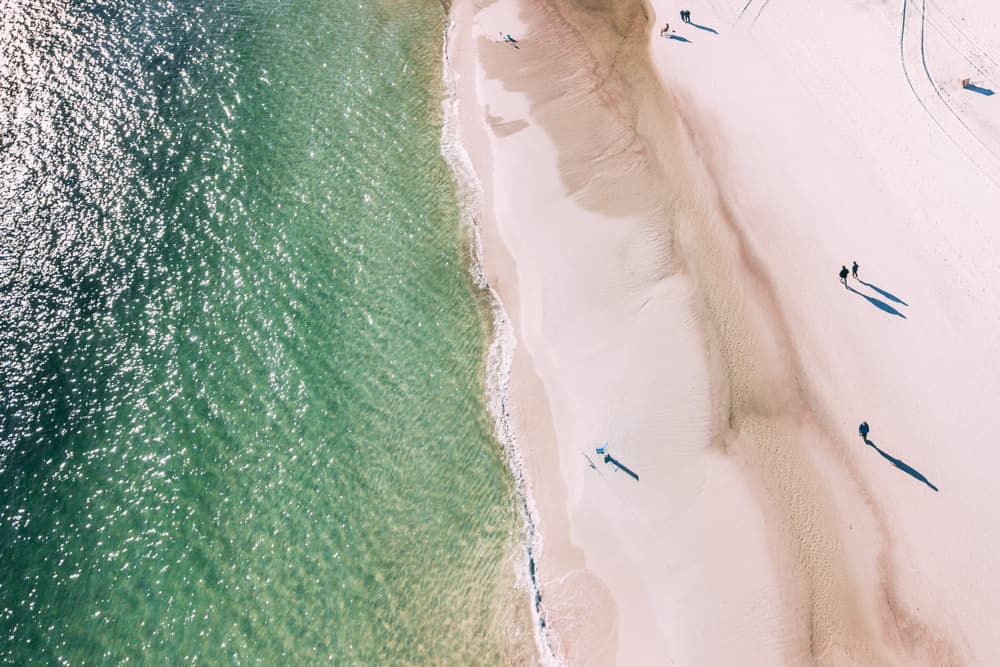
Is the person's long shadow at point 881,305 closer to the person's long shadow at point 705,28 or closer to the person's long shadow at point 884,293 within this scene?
the person's long shadow at point 884,293

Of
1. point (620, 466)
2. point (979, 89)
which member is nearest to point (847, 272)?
point (620, 466)

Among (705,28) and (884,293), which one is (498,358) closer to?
(884,293)

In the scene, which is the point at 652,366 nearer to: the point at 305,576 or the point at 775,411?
the point at 775,411

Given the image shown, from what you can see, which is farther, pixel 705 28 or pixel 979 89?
pixel 705 28

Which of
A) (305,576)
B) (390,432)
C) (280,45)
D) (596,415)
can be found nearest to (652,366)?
(596,415)

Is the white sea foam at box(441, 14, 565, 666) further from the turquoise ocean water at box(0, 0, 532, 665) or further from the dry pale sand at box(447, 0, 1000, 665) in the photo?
the turquoise ocean water at box(0, 0, 532, 665)
